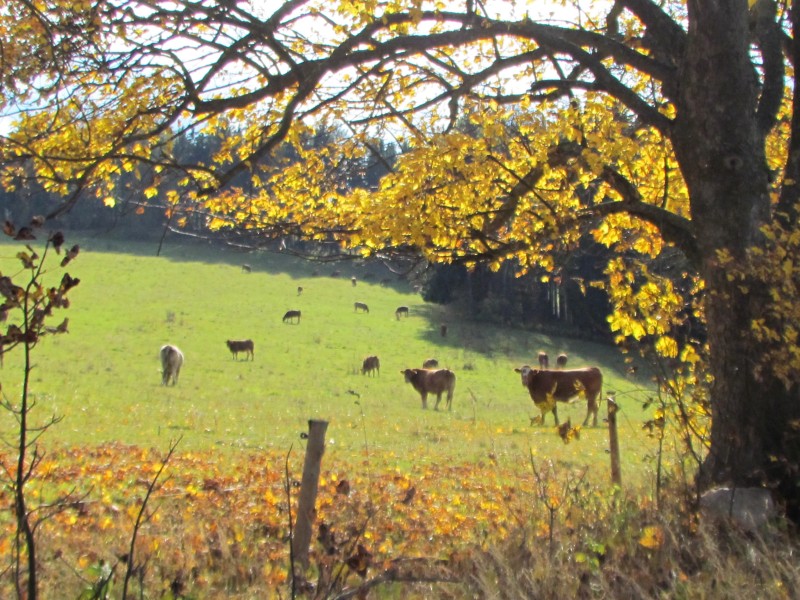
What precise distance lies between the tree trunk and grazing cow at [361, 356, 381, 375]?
1108 inches

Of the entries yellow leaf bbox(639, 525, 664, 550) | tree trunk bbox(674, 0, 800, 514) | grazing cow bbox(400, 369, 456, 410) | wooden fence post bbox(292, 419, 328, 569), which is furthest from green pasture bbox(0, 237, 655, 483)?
wooden fence post bbox(292, 419, 328, 569)

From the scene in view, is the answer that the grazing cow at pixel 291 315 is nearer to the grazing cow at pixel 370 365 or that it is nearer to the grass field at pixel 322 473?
the grass field at pixel 322 473

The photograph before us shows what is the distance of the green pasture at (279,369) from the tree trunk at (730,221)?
0.80 metres

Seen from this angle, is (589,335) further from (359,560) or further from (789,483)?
(359,560)

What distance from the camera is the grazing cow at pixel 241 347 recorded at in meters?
37.7

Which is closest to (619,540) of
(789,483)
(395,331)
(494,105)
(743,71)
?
(789,483)

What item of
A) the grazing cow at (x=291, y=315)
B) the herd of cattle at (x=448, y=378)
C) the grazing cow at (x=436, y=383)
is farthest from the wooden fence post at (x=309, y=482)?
the grazing cow at (x=291, y=315)

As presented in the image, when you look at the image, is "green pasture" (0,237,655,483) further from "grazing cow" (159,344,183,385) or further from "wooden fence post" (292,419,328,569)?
"wooden fence post" (292,419,328,569)

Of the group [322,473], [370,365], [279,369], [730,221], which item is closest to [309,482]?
[730,221]

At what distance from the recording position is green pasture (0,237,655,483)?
53.3ft

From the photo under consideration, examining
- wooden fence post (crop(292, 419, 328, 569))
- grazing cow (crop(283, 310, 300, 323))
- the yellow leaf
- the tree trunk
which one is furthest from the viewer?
grazing cow (crop(283, 310, 300, 323))

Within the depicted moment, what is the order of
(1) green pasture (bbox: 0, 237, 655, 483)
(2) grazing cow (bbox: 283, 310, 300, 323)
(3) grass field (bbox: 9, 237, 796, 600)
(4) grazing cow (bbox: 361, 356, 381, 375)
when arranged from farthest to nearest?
(2) grazing cow (bbox: 283, 310, 300, 323)
(4) grazing cow (bbox: 361, 356, 381, 375)
(1) green pasture (bbox: 0, 237, 655, 483)
(3) grass field (bbox: 9, 237, 796, 600)

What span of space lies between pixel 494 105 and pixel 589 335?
158 feet

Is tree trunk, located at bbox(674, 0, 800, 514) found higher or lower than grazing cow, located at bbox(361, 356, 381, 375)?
higher
